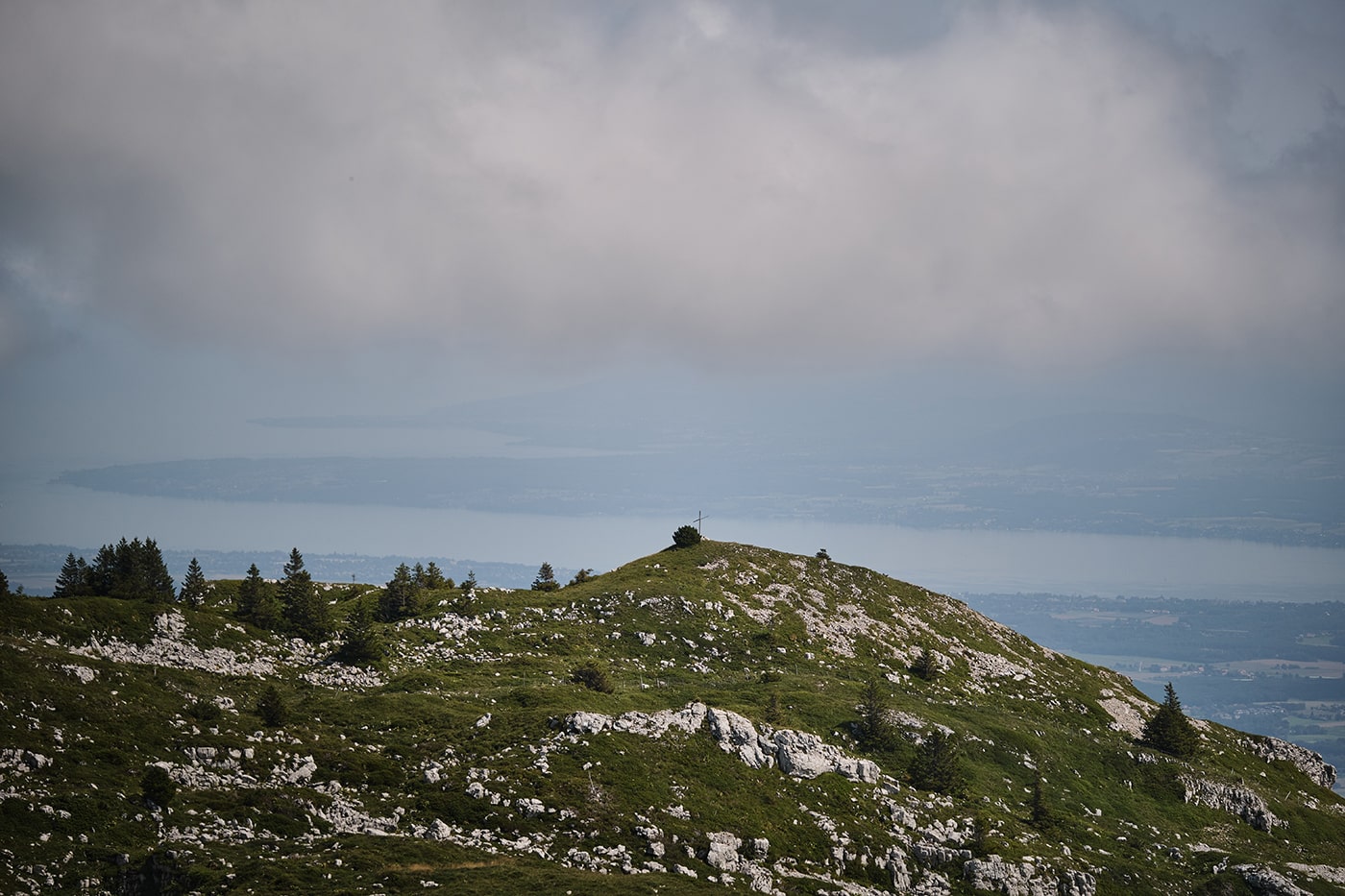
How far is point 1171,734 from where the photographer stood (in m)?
86.6

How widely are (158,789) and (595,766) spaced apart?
23.4 metres

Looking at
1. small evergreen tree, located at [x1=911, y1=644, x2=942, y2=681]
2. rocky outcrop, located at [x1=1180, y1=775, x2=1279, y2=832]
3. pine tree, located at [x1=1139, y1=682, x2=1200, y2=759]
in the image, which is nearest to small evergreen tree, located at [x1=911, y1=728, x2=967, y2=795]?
small evergreen tree, located at [x1=911, y1=644, x2=942, y2=681]

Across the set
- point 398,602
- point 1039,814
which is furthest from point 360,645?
point 1039,814

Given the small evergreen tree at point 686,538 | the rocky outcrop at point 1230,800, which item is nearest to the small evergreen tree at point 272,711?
the small evergreen tree at point 686,538

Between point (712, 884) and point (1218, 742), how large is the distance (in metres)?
70.0

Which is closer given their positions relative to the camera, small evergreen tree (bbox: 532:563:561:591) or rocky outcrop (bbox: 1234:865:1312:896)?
rocky outcrop (bbox: 1234:865:1312:896)

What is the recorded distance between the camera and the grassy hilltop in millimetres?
44000

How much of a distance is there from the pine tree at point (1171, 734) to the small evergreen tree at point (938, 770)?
30200 mm

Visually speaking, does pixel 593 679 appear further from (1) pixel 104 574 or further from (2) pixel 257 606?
(1) pixel 104 574

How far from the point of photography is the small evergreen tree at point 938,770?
217ft

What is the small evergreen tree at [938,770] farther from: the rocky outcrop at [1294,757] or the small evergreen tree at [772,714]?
the rocky outcrop at [1294,757]

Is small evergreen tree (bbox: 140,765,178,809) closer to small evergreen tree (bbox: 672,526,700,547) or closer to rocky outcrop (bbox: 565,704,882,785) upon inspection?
rocky outcrop (bbox: 565,704,882,785)

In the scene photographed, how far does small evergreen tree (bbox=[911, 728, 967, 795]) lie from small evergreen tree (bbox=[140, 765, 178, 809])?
1872 inches

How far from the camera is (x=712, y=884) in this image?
4891 centimetres
